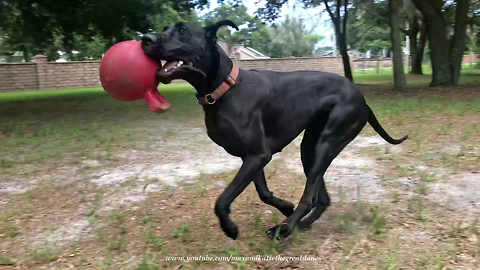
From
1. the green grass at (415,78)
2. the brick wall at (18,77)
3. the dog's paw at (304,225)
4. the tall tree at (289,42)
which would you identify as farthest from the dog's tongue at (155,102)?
the tall tree at (289,42)

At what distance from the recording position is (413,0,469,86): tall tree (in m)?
18.6

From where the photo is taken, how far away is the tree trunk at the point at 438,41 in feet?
61.1

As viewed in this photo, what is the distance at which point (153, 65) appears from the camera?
3.38 metres

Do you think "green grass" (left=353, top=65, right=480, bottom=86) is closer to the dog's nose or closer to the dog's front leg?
the dog's front leg

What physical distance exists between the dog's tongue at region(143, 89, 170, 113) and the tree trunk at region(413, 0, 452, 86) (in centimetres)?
1760

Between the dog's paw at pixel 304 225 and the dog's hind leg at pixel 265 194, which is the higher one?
the dog's hind leg at pixel 265 194

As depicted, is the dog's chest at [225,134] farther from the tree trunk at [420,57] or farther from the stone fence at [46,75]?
the tree trunk at [420,57]

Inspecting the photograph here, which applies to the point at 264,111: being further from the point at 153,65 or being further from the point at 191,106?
the point at 191,106

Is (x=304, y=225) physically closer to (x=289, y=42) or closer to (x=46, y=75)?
(x=46, y=75)

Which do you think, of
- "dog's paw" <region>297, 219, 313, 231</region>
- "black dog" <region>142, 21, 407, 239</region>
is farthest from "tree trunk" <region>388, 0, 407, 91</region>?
"dog's paw" <region>297, 219, 313, 231</region>

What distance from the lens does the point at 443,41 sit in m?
18.7

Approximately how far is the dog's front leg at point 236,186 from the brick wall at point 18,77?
27.7 meters

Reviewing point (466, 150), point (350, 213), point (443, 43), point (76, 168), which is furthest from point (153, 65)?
point (443, 43)

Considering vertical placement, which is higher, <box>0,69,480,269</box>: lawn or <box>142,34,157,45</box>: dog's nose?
<box>142,34,157,45</box>: dog's nose
